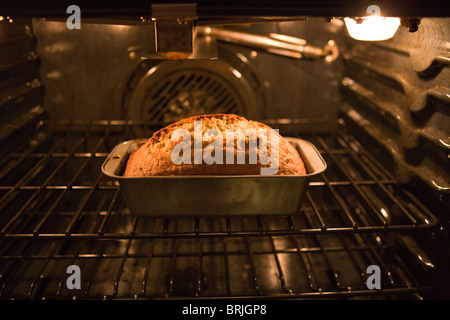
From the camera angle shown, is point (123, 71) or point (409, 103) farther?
point (123, 71)

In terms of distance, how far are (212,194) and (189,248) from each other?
61 cm

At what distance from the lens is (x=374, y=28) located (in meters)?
1.09

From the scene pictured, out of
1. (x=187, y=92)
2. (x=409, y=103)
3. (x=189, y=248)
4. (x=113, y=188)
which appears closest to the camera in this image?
(x=409, y=103)

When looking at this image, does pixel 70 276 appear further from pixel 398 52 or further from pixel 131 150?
pixel 398 52

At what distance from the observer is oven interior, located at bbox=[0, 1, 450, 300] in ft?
3.79

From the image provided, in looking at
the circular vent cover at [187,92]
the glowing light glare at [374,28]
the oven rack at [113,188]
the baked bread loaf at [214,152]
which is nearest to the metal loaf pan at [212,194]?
the baked bread loaf at [214,152]

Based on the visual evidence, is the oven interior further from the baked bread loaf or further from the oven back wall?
the baked bread loaf

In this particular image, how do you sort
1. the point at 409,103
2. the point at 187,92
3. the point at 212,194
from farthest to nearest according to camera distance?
the point at 187,92 → the point at 409,103 → the point at 212,194

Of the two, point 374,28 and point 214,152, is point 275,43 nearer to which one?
point 374,28

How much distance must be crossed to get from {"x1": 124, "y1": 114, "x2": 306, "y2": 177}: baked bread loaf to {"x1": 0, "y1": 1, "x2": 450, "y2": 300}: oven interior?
17 cm

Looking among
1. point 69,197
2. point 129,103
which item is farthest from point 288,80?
point 69,197

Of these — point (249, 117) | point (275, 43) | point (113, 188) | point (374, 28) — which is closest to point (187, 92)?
point (249, 117)

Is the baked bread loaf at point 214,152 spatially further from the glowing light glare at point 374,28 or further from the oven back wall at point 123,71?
the oven back wall at point 123,71

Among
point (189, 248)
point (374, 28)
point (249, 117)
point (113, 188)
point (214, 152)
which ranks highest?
point (374, 28)
